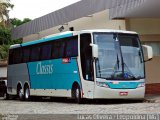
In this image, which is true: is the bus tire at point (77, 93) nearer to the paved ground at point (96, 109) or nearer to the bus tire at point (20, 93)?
the paved ground at point (96, 109)

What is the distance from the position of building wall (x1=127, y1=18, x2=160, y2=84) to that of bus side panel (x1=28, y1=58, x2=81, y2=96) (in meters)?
4.83

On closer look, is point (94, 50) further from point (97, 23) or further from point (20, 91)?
point (20, 91)

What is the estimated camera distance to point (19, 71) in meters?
29.0

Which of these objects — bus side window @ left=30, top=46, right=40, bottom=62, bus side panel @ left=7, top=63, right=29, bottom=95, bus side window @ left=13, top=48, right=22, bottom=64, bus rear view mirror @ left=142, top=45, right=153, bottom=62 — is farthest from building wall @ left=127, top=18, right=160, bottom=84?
bus side window @ left=13, top=48, right=22, bottom=64

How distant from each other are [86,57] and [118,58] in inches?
55.7

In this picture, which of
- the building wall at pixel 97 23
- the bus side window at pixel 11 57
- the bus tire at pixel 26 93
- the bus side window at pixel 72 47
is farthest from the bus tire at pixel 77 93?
the bus side window at pixel 11 57

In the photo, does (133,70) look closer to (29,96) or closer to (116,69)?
(116,69)

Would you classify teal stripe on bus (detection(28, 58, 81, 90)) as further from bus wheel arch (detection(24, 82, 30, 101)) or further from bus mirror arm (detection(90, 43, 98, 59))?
bus mirror arm (detection(90, 43, 98, 59))

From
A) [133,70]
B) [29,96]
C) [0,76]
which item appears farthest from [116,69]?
[0,76]

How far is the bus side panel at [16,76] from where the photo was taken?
2809 cm

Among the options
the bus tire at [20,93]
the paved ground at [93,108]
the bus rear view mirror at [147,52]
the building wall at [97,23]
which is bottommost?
the paved ground at [93,108]

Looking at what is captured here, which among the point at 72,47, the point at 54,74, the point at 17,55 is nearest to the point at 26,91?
the point at 17,55

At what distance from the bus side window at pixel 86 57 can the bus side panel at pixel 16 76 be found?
7797 millimetres

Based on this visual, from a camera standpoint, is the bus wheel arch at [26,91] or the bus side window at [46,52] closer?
the bus side window at [46,52]
